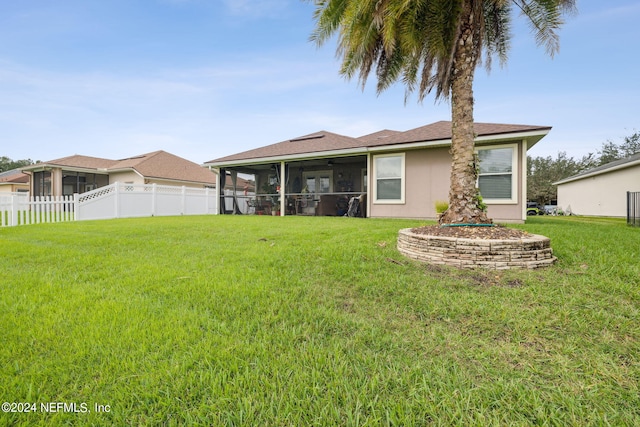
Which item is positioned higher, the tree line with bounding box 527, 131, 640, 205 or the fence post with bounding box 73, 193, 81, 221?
the tree line with bounding box 527, 131, 640, 205

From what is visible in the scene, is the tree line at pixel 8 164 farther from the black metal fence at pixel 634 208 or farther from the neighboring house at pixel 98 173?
the black metal fence at pixel 634 208

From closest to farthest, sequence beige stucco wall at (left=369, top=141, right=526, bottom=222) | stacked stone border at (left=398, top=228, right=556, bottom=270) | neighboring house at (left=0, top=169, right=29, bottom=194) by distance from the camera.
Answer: stacked stone border at (left=398, top=228, right=556, bottom=270), beige stucco wall at (left=369, top=141, right=526, bottom=222), neighboring house at (left=0, top=169, right=29, bottom=194)

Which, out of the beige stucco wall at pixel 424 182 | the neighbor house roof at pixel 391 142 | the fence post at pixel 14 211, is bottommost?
the fence post at pixel 14 211

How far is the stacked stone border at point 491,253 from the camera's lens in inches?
146

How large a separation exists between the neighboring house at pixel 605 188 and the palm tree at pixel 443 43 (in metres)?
14.7

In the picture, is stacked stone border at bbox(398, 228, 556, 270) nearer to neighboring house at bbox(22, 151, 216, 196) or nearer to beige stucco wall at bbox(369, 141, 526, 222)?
beige stucco wall at bbox(369, 141, 526, 222)

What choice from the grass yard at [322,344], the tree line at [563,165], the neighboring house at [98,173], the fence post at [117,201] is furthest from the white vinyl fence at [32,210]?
the tree line at [563,165]

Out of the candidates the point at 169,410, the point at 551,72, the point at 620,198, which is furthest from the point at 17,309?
the point at 620,198

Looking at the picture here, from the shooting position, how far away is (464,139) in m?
4.98

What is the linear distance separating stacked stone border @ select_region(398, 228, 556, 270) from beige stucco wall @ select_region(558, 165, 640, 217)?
18891 millimetres

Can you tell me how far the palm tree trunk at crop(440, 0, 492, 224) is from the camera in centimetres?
488

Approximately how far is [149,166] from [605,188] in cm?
3143

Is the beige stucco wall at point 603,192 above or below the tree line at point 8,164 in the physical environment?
below

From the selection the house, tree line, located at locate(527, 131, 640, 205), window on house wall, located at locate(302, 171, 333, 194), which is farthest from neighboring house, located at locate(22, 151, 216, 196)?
tree line, located at locate(527, 131, 640, 205)
